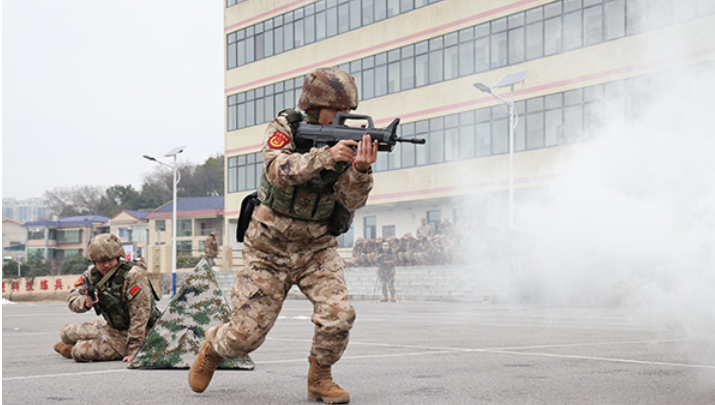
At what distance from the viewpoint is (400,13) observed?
39344 mm

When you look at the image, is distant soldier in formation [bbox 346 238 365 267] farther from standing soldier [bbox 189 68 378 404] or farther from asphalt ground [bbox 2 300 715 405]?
standing soldier [bbox 189 68 378 404]

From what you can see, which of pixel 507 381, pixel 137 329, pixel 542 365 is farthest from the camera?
pixel 137 329

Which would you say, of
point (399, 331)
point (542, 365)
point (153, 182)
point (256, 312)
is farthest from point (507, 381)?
point (153, 182)

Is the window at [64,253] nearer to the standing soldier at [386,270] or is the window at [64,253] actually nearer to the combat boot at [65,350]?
the standing soldier at [386,270]

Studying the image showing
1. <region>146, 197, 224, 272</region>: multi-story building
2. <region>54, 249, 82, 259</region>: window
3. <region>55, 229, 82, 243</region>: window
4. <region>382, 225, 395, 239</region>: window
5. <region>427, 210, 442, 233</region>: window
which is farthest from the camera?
<region>54, 249, 82, 259</region>: window

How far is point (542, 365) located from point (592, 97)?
1442 centimetres

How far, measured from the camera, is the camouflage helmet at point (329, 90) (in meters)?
5.35

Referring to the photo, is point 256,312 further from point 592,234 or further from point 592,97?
point 592,97

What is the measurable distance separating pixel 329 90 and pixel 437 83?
106 ft

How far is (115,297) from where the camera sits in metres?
8.00

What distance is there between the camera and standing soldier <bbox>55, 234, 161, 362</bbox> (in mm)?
7945

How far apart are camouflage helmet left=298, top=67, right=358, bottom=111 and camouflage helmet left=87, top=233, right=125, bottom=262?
10.9ft

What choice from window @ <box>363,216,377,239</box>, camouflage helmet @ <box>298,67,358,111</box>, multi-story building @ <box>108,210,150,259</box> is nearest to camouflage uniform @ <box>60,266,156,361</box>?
camouflage helmet @ <box>298,67,358,111</box>

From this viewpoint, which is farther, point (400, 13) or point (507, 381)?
point (400, 13)
